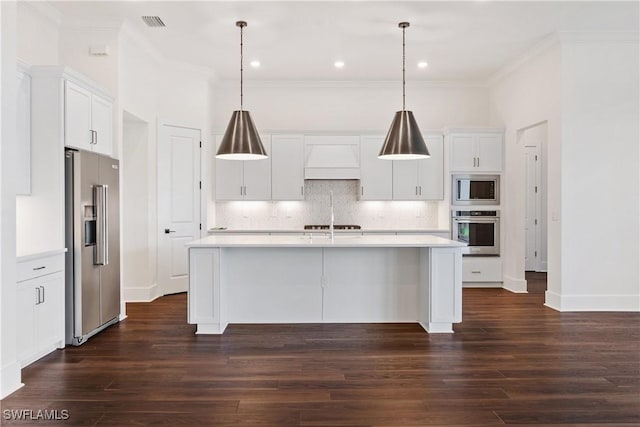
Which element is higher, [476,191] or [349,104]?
[349,104]

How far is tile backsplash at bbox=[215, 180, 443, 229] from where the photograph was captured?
7.32 metres

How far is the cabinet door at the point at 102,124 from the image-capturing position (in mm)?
4379

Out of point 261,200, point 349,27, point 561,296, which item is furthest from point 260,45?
point 561,296

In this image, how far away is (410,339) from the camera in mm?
4129

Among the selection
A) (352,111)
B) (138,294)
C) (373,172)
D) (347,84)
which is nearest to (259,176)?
(373,172)

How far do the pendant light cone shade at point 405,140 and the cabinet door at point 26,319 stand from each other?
3.21 metres

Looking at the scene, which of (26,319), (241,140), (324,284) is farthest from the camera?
(324,284)

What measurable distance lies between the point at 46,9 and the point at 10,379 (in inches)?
141

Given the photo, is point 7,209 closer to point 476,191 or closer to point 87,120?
point 87,120

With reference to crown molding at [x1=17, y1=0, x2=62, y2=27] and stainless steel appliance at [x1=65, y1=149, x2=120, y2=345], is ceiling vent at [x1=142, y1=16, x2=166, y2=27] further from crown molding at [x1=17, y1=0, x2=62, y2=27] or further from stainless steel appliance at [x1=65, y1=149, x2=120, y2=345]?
stainless steel appliance at [x1=65, y1=149, x2=120, y2=345]

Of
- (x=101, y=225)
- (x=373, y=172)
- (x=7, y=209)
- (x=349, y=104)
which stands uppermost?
(x=349, y=104)

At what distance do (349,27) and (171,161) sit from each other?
2941mm

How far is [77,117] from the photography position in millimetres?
4051

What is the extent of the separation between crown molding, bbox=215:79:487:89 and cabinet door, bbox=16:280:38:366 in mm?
4648
